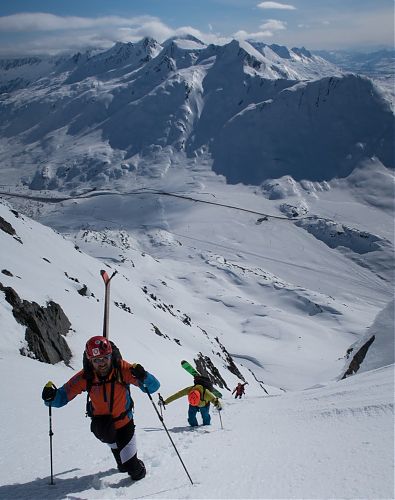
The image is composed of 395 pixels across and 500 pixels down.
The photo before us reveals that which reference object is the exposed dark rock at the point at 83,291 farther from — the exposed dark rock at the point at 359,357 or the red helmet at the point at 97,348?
the red helmet at the point at 97,348

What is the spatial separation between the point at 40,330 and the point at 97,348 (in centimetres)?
1299

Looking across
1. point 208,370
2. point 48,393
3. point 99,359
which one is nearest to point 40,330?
point 48,393

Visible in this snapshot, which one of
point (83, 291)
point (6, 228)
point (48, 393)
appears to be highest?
point (48, 393)

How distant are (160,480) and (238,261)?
189m

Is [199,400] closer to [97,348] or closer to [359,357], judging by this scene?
[97,348]

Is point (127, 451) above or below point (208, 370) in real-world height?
above

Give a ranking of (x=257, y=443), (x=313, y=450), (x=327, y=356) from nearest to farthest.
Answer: (x=313, y=450), (x=257, y=443), (x=327, y=356)

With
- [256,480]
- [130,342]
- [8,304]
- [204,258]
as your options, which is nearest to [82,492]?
[256,480]

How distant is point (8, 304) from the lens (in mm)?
18953

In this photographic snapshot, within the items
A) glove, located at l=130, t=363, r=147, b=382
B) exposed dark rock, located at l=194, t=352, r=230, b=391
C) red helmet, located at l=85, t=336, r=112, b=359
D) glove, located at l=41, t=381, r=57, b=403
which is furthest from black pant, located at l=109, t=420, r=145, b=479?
exposed dark rock, located at l=194, t=352, r=230, b=391

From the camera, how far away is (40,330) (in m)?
18.5

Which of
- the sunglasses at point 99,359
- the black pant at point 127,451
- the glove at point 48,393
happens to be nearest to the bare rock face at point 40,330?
the glove at point 48,393

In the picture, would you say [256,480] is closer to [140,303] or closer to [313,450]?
[313,450]

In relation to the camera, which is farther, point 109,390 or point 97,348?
point 109,390
